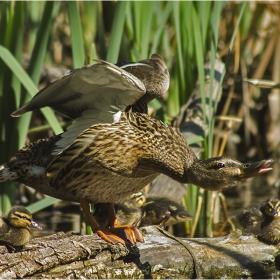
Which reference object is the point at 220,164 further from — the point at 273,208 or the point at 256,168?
the point at 273,208

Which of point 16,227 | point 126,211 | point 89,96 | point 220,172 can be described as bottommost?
point 126,211

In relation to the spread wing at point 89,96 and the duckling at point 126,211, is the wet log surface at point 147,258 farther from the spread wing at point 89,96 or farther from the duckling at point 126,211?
the spread wing at point 89,96

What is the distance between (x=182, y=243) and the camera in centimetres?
465

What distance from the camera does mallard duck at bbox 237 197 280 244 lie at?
493cm

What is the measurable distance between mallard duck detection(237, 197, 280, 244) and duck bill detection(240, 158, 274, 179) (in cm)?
81

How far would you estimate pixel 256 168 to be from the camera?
4.25 meters

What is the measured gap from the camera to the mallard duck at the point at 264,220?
4.93m

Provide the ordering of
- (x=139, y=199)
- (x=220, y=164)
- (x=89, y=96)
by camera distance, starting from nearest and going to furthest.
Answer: (x=220, y=164)
(x=89, y=96)
(x=139, y=199)

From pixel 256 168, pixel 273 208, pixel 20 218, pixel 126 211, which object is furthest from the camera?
pixel 126 211

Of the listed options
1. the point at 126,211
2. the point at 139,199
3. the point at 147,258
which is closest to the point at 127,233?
the point at 147,258

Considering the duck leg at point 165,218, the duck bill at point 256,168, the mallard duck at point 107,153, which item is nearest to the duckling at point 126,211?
the mallard duck at point 107,153

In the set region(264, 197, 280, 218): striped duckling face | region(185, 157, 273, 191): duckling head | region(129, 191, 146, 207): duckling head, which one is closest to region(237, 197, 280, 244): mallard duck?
region(264, 197, 280, 218): striped duckling face

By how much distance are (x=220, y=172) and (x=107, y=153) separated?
0.86 meters

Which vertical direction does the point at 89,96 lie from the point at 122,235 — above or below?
above
